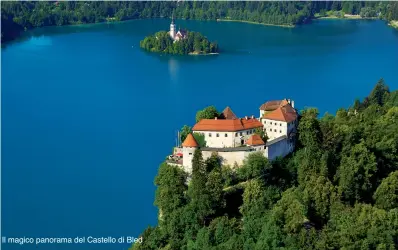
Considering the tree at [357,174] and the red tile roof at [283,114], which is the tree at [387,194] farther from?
the red tile roof at [283,114]

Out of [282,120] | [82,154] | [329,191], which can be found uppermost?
[282,120]

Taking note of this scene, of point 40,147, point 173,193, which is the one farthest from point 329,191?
point 40,147

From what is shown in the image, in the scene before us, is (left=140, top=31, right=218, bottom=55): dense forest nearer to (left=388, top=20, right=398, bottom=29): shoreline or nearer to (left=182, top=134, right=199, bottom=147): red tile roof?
(left=388, top=20, right=398, bottom=29): shoreline

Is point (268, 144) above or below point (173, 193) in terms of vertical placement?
above

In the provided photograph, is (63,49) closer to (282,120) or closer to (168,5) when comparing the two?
(168,5)

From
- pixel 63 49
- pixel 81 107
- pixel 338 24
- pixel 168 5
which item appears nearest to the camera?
pixel 81 107

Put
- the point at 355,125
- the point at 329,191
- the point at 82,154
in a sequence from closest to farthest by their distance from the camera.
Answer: the point at 329,191 → the point at 355,125 → the point at 82,154

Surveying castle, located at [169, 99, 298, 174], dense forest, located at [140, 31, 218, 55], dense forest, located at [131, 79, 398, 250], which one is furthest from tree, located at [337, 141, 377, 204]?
dense forest, located at [140, 31, 218, 55]
